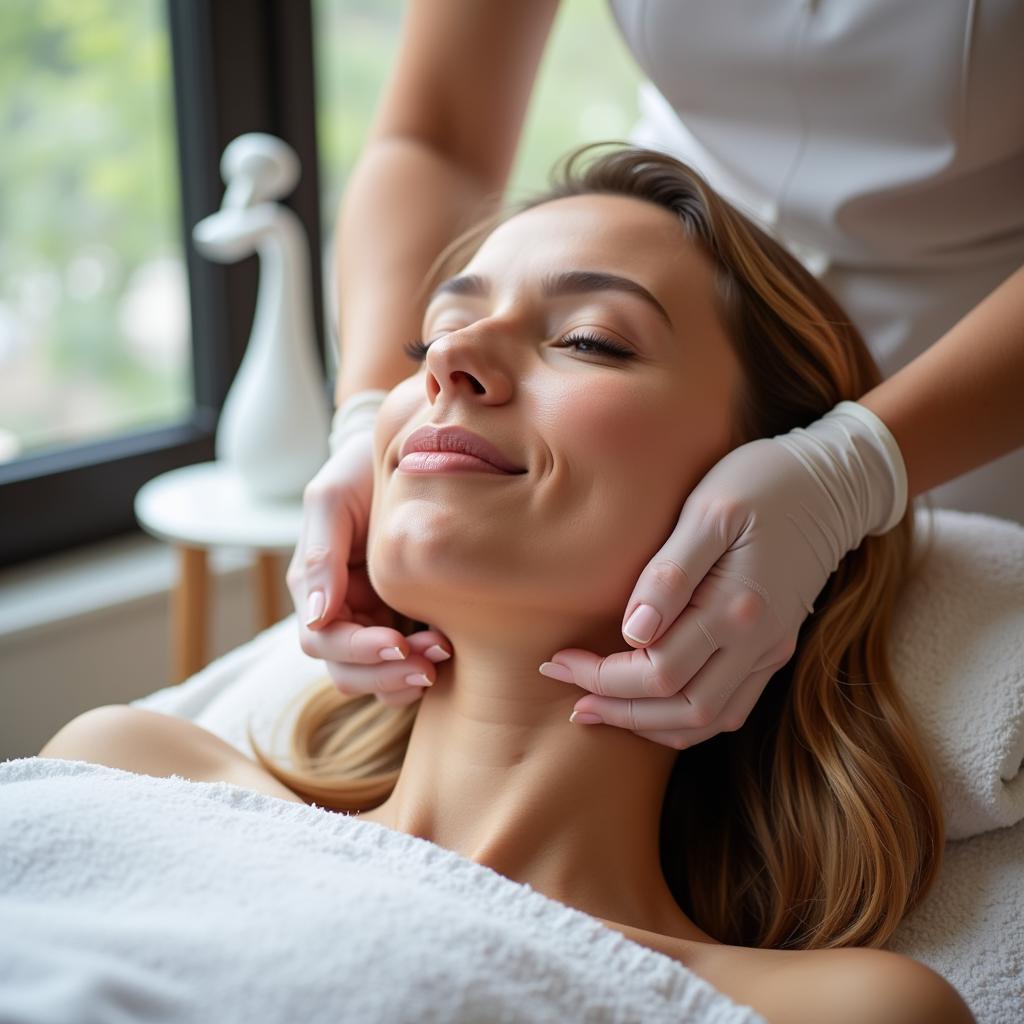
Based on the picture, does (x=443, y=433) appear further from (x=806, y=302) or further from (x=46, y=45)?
(x=46, y=45)

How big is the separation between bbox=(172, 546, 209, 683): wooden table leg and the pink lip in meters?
1.22

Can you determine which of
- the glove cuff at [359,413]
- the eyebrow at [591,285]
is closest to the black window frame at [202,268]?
the glove cuff at [359,413]

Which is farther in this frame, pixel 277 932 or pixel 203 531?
pixel 203 531

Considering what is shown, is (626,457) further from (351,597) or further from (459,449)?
(351,597)

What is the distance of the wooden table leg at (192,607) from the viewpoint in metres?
2.34

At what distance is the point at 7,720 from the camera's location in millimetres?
2326

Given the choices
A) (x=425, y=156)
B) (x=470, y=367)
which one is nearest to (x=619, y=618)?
(x=470, y=367)

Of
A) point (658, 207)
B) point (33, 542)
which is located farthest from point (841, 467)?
point (33, 542)

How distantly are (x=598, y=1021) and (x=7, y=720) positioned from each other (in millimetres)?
1710

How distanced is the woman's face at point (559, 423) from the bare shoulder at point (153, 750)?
30 cm

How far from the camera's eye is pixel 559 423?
1192 millimetres

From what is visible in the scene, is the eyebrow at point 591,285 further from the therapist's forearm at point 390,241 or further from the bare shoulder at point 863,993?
the bare shoulder at point 863,993

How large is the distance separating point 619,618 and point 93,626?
152 cm

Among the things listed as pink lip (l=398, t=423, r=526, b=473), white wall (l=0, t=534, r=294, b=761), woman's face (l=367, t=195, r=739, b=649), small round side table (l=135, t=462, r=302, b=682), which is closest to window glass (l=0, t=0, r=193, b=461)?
white wall (l=0, t=534, r=294, b=761)
